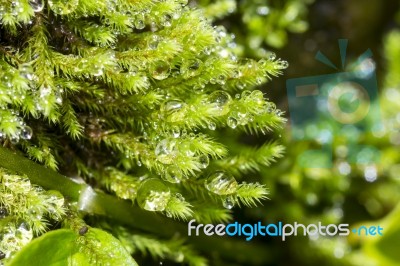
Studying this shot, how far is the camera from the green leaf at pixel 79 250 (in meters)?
0.69

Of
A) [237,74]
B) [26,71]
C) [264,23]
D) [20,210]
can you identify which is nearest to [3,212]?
[20,210]

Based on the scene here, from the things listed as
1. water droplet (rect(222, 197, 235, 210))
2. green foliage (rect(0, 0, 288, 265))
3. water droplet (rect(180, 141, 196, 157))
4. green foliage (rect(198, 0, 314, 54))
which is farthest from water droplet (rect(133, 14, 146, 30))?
green foliage (rect(198, 0, 314, 54))

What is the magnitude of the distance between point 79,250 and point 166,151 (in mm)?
198

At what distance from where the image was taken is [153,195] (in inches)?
31.9

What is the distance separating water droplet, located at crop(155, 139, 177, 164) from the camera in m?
0.79

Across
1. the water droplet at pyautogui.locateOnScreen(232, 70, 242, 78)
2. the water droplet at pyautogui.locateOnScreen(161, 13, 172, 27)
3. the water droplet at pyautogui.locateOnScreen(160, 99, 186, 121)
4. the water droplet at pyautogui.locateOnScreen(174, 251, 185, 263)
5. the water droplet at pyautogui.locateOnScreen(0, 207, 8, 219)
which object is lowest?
the water droplet at pyautogui.locateOnScreen(174, 251, 185, 263)

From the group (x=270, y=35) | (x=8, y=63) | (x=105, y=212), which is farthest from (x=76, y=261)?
(x=270, y=35)

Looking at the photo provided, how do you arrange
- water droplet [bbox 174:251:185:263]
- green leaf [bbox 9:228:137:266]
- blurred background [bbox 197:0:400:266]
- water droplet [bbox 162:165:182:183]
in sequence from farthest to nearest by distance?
blurred background [bbox 197:0:400:266] < water droplet [bbox 174:251:185:263] < water droplet [bbox 162:165:182:183] < green leaf [bbox 9:228:137:266]

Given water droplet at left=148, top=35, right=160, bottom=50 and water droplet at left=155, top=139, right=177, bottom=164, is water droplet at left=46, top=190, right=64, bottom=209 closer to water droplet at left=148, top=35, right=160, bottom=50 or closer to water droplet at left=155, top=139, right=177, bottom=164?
water droplet at left=155, top=139, right=177, bottom=164

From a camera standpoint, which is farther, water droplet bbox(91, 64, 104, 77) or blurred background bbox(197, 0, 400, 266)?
blurred background bbox(197, 0, 400, 266)

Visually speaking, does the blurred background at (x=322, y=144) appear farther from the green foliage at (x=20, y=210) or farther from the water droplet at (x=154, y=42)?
the green foliage at (x=20, y=210)

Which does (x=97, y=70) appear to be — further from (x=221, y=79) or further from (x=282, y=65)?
(x=282, y=65)

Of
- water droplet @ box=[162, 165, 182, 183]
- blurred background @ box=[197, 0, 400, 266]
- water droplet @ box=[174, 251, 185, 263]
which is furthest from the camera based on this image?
blurred background @ box=[197, 0, 400, 266]

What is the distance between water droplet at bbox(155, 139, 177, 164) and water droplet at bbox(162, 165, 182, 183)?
15mm
